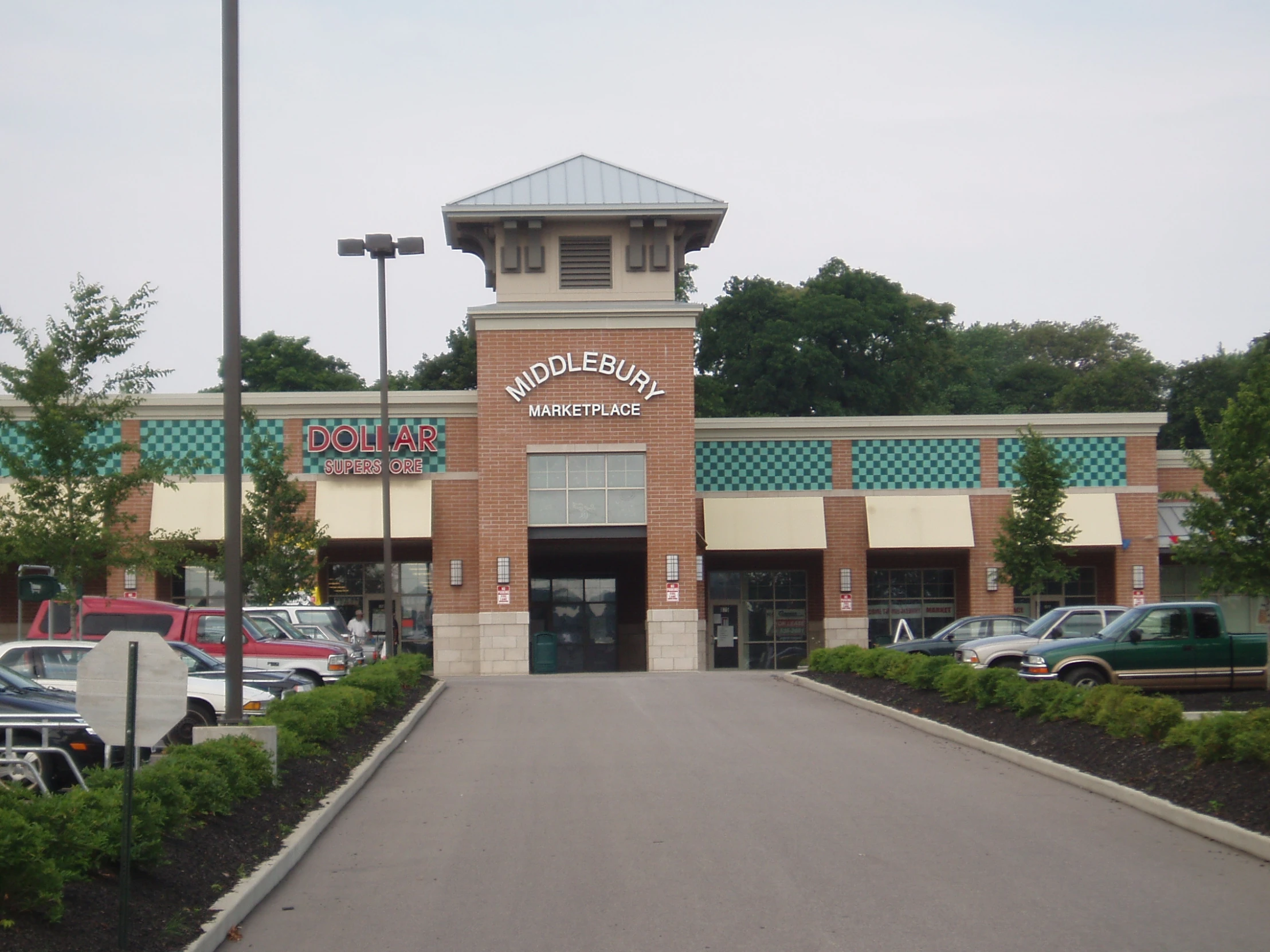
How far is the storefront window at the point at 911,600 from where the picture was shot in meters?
40.9

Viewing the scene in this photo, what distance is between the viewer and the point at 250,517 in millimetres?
33469

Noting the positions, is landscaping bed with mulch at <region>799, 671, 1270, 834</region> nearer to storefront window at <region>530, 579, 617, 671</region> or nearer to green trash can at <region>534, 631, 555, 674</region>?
green trash can at <region>534, 631, 555, 674</region>

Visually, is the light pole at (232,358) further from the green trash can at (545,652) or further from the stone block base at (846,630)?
the stone block base at (846,630)

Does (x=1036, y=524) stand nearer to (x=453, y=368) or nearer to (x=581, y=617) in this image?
(x=581, y=617)

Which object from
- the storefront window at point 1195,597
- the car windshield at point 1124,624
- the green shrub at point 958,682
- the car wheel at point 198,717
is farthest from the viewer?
the storefront window at point 1195,597

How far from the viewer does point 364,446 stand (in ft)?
121

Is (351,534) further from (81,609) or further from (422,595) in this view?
(81,609)

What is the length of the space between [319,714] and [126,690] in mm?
7723

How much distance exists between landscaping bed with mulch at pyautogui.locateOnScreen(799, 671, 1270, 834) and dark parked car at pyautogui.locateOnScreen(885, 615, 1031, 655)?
9551 mm

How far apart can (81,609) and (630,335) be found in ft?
52.4

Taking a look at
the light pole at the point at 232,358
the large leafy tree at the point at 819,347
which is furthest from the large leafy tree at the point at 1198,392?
the light pole at the point at 232,358

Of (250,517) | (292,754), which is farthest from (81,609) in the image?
(292,754)

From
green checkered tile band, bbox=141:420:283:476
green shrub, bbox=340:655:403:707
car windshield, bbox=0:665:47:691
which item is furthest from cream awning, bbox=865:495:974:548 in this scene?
car windshield, bbox=0:665:47:691

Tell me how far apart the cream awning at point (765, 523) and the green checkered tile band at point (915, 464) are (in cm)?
174
